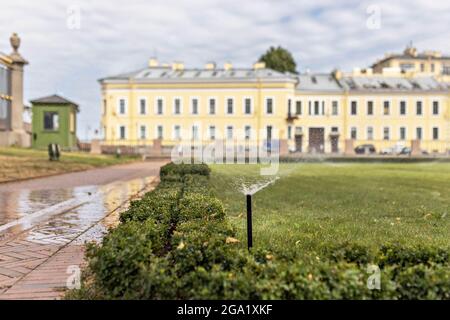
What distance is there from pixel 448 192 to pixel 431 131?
55021 millimetres

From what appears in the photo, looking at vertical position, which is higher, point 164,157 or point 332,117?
point 332,117

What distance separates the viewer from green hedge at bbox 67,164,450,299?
332 cm

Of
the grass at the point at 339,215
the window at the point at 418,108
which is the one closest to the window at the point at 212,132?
the window at the point at 418,108

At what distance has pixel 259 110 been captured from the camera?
6325 cm

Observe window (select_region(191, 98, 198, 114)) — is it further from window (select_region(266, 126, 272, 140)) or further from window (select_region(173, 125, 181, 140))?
window (select_region(266, 126, 272, 140))

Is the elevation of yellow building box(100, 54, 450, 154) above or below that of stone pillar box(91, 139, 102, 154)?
above

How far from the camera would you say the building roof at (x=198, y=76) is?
62719mm

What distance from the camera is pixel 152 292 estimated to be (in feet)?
11.5

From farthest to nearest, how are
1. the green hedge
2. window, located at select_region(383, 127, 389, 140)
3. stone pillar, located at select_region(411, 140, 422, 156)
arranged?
1. window, located at select_region(383, 127, 389, 140)
2. stone pillar, located at select_region(411, 140, 422, 156)
3. the green hedge

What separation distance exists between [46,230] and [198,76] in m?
58.0

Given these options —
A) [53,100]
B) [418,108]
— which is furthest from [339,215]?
[418,108]

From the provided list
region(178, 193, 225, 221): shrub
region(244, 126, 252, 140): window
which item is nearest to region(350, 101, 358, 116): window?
region(244, 126, 252, 140): window
